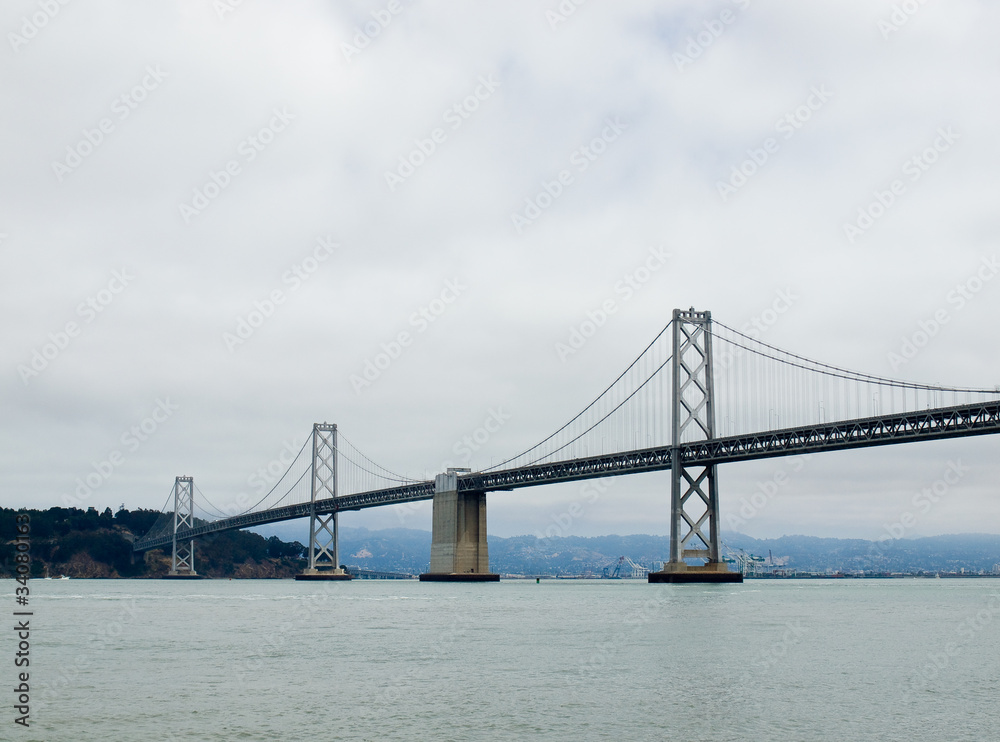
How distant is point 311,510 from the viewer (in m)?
103

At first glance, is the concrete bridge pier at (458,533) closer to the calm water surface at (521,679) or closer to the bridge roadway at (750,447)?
the bridge roadway at (750,447)

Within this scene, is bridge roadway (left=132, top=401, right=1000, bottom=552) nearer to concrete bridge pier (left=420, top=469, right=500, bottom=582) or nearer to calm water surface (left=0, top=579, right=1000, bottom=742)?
concrete bridge pier (left=420, top=469, right=500, bottom=582)

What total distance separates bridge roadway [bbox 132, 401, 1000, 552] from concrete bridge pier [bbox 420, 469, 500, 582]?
145 cm

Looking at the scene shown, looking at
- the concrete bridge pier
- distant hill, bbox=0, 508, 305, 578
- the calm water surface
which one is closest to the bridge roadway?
the concrete bridge pier

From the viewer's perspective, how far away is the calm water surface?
1546 cm

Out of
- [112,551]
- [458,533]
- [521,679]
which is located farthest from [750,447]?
[112,551]

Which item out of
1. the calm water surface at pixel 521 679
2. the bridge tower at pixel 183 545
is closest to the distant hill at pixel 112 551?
the bridge tower at pixel 183 545

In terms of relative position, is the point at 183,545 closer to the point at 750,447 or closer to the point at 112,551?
the point at 112,551

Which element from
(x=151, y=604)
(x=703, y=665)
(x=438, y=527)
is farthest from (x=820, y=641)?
(x=438, y=527)

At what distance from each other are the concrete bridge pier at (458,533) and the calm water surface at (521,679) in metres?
44.7

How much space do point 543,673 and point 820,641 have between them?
9061 millimetres

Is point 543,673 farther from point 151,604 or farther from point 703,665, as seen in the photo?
point 151,604

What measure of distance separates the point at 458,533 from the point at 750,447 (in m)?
27.9

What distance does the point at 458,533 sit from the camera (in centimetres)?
8050
